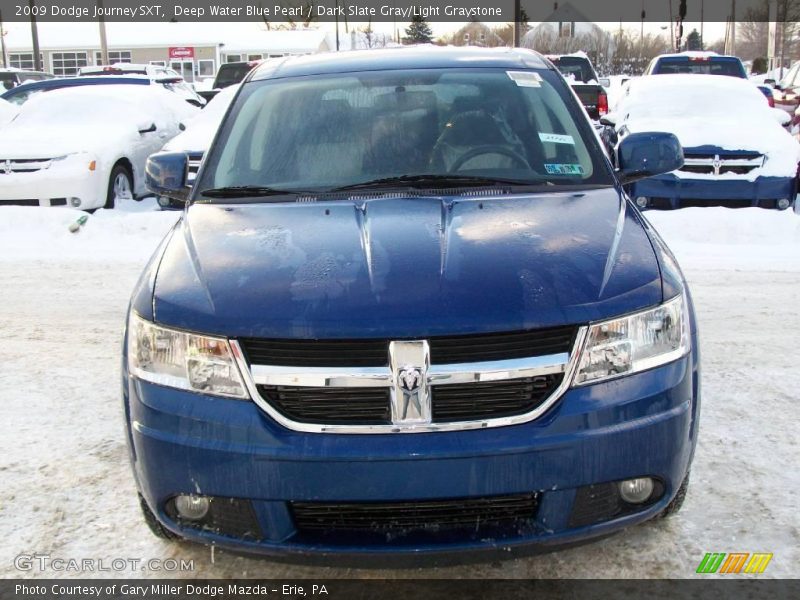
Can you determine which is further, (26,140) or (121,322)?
(26,140)

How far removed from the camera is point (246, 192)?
3.40 m

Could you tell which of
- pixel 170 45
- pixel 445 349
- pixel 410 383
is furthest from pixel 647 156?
pixel 170 45

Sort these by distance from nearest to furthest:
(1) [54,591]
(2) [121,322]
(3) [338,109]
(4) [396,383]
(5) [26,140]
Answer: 1. (4) [396,383]
2. (1) [54,591]
3. (3) [338,109]
4. (2) [121,322]
5. (5) [26,140]

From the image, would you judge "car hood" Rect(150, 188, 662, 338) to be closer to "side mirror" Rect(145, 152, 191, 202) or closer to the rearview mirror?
"side mirror" Rect(145, 152, 191, 202)

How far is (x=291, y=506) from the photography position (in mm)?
2338

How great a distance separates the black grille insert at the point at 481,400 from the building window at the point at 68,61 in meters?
58.5

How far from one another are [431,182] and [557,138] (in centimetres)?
64

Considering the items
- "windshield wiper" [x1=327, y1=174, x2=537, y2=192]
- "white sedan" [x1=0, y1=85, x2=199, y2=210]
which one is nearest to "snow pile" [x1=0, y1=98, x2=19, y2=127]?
"white sedan" [x1=0, y1=85, x2=199, y2=210]

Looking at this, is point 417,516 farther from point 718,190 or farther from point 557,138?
point 718,190

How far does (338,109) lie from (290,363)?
1.71 m

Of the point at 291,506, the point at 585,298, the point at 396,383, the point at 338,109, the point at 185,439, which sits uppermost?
the point at 338,109

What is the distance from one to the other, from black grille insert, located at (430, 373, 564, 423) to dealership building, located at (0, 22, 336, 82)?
169 ft

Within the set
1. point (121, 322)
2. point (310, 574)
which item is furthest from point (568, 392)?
point (121, 322)

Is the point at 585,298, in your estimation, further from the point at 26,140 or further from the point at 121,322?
the point at 26,140
